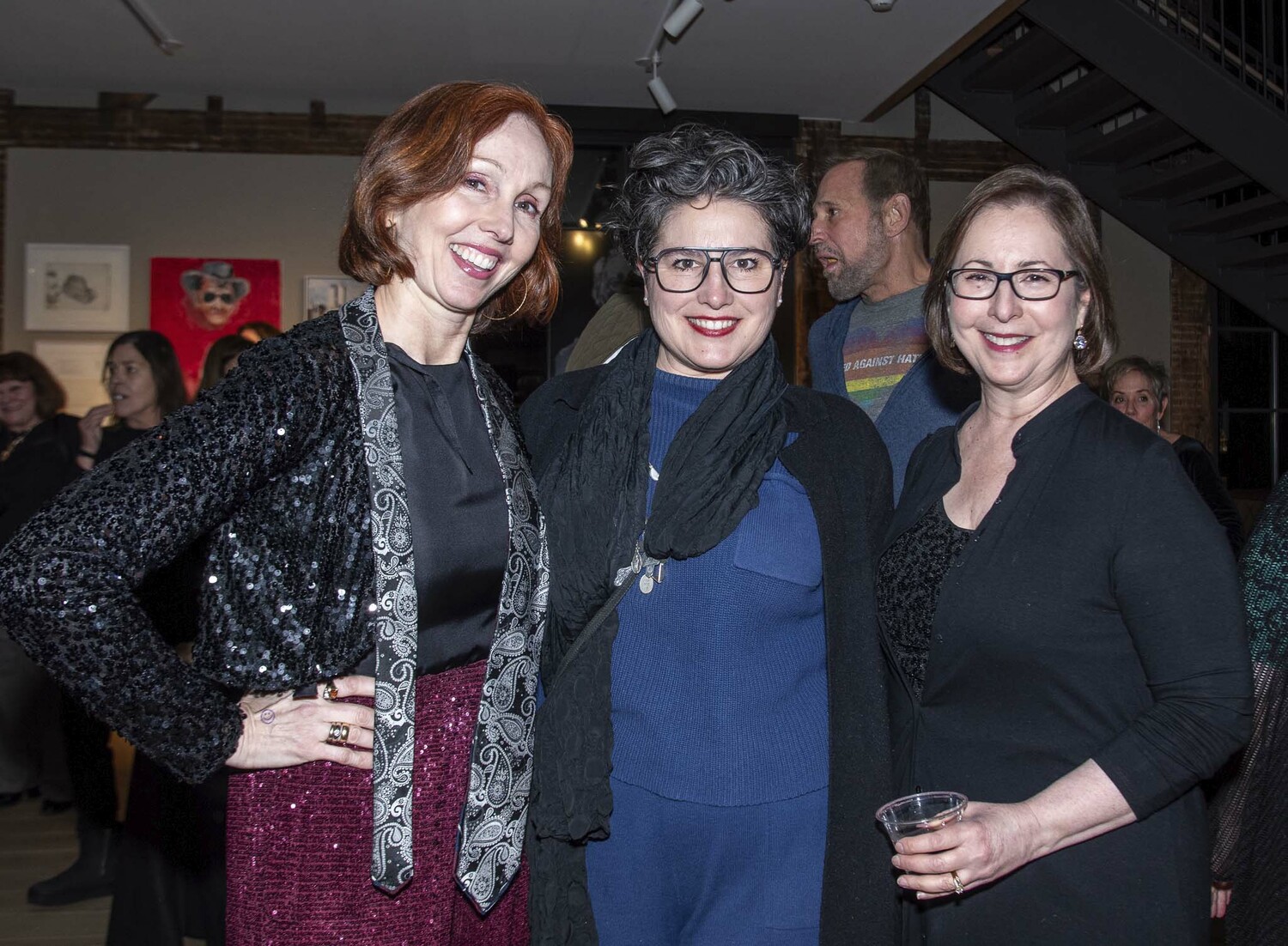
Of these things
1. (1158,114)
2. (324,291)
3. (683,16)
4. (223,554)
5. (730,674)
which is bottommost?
(730,674)

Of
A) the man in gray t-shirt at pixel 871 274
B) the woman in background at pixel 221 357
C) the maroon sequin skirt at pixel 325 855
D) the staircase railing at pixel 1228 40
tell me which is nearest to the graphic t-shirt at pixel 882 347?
the man in gray t-shirt at pixel 871 274

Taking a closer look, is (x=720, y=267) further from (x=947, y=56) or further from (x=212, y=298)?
(x=212, y=298)

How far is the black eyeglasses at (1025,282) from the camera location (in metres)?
1.65

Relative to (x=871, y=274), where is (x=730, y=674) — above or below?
below

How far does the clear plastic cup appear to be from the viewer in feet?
4.44

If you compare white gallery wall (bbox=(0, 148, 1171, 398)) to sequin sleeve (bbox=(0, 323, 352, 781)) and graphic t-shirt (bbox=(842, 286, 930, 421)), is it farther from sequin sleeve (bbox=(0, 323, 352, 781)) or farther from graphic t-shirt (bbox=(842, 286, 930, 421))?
sequin sleeve (bbox=(0, 323, 352, 781))

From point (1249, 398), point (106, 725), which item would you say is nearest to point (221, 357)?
point (106, 725)

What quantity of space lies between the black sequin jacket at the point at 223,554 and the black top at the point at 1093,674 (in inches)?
34.6

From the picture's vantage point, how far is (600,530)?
1793 mm

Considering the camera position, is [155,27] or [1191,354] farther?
[1191,354]

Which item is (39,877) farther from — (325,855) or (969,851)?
(969,851)

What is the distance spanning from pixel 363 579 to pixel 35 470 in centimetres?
376

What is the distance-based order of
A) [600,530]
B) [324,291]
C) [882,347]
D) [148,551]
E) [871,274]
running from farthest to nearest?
[324,291]
[871,274]
[882,347]
[600,530]
[148,551]

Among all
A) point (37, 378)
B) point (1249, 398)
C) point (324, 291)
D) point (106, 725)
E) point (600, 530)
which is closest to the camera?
point (600, 530)
